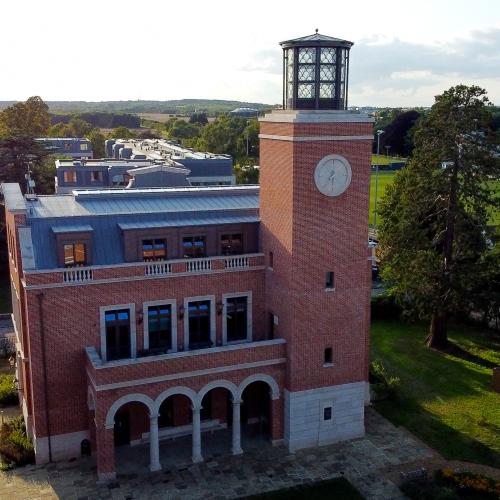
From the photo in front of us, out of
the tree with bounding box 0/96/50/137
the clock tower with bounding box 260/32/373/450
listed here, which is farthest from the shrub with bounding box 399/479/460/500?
the tree with bounding box 0/96/50/137

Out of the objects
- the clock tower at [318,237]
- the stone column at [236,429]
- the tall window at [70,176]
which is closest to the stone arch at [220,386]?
the stone column at [236,429]

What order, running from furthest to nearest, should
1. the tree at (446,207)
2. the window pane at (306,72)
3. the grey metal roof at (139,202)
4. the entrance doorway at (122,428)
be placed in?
the tree at (446,207)
the grey metal roof at (139,202)
the entrance doorway at (122,428)
the window pane at (306,72)

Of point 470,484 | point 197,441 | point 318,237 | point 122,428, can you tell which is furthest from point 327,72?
point 122,428

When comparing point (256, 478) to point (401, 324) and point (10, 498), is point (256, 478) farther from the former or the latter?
point (401, 324)

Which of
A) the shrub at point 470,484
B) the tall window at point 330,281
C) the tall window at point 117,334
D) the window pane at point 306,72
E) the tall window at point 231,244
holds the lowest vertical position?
the shrub at point 470,484

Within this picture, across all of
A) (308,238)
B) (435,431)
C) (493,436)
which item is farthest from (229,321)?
(493,436)

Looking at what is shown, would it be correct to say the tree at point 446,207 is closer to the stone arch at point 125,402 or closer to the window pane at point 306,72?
the window pane at point 306,72
